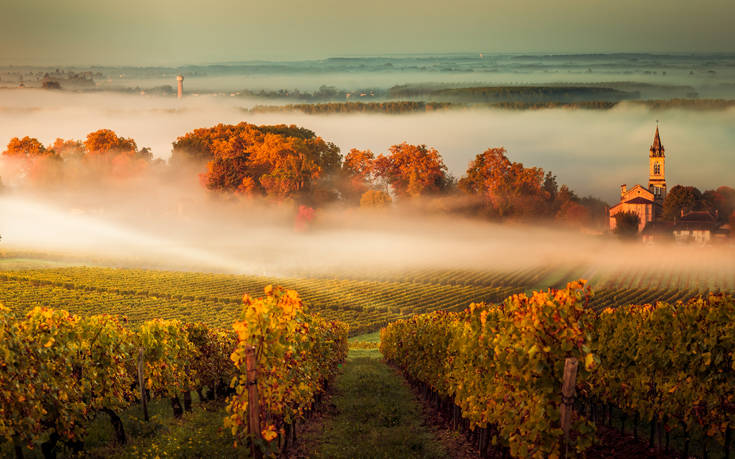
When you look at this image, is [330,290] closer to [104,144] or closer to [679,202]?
[104,144]

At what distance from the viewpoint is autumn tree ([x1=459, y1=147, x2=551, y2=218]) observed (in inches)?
3093

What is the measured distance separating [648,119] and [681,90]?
8954 millimetres

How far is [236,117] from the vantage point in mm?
118875

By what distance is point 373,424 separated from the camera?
14.3 meters

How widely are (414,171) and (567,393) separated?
2965 inches

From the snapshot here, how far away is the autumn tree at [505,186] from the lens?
78.6 meters

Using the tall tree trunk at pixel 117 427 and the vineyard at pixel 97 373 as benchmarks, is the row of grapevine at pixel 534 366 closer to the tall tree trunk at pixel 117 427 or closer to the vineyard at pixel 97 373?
the vineyard at pixel 97 373

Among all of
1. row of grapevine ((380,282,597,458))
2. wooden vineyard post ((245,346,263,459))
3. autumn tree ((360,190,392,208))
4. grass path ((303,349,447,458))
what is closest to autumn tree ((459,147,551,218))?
autumn tree ((360,190,392,208))

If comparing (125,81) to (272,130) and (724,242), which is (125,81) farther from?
(724,242)

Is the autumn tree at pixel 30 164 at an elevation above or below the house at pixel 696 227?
above

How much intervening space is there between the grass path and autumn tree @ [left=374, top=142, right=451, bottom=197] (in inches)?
2398

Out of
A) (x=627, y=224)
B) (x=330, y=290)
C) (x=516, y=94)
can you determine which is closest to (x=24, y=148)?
(x=330, y=290)

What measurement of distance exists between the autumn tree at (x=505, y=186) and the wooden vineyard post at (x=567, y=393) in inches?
2852

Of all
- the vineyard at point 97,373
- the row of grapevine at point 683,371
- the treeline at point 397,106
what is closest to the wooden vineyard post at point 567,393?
the row of grapevine at point 683,371
